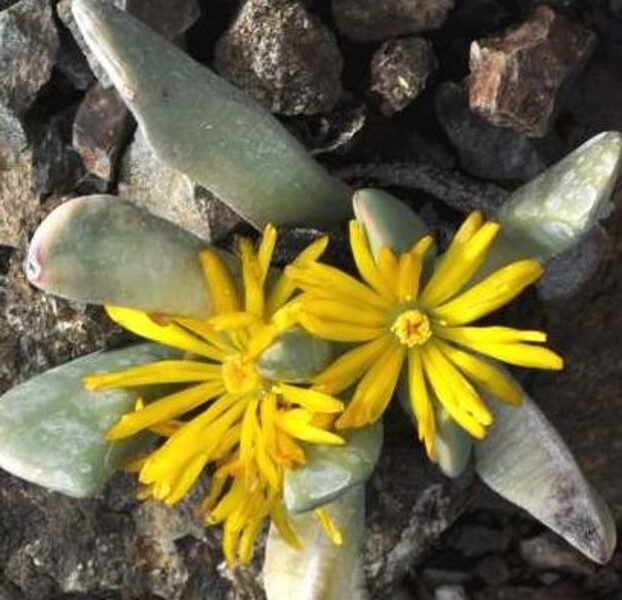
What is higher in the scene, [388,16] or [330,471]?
[388,16]

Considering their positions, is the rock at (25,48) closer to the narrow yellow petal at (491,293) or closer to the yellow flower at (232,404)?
the yellow flower at (232,404)

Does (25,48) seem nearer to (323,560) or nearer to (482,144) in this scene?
(482,144)

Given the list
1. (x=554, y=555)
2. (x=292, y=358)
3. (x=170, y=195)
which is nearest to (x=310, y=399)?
(x=292, y=358)

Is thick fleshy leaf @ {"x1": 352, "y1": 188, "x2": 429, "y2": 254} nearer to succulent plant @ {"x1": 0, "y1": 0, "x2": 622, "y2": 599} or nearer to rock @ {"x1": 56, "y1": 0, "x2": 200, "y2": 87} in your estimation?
succulent plant @ {"x1": 0, "y1": 0, "x2": 622, "y2": 599}

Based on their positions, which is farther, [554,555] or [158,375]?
[554,555]

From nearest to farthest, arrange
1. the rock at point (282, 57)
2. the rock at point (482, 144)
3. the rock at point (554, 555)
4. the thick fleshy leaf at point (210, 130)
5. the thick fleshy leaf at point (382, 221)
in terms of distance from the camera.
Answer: the thick fleshy leaf at point (210, 130) → the thick fleshy leaf at point (382, 221) → the rock at point (282, 57) → the rock at point (482, 144) → the rock at point (554, 555)

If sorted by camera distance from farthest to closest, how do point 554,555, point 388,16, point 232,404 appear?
1. point 554,555
2. point 388,16
3. point 232,404

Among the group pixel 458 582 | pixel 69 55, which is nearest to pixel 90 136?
pixel 69 55

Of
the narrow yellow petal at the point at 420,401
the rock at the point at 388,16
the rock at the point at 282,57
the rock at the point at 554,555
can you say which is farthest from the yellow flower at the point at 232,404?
the rock at the point at 554,555
